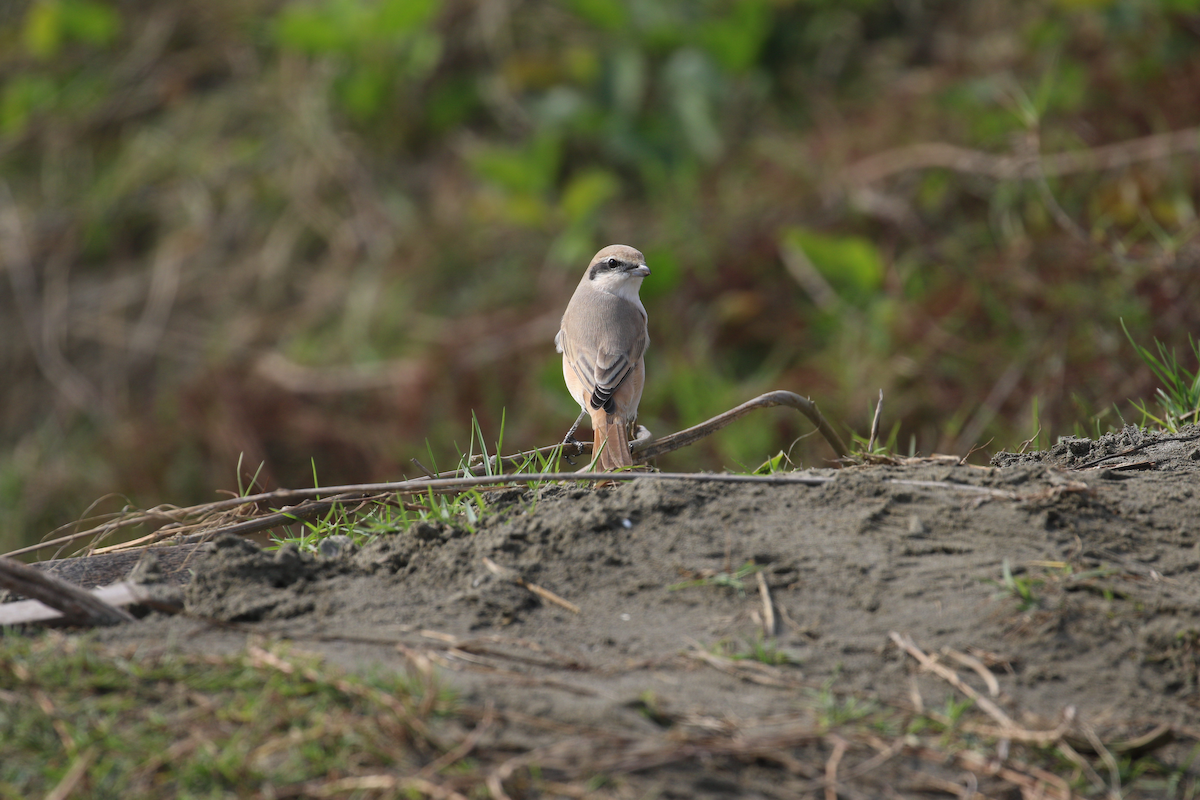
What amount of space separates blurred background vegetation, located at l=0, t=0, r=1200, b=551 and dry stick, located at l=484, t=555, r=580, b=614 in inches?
228

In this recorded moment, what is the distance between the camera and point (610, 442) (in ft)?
16.2

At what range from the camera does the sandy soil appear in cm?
248

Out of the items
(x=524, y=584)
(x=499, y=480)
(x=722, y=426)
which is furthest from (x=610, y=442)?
(x=524, y=584)

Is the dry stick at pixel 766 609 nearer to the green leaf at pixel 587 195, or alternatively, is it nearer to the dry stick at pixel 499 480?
the dry stick at pixel 499 480

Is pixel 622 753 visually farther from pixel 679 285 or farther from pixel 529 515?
pixel 679 285

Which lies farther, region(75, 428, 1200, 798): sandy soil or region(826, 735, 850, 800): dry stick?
region(75, 428, 1200, 798): sandy soil

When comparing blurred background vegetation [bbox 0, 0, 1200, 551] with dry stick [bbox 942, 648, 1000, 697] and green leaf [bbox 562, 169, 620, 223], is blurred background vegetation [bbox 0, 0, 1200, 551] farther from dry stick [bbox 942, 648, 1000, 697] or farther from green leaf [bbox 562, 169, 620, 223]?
dry stick [bbox 942, 648, 1000, 697]

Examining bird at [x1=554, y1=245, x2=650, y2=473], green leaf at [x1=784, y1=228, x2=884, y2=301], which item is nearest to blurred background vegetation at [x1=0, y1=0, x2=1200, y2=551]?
green leaf at [x1=784, y1=228, x2=884, y2=301]

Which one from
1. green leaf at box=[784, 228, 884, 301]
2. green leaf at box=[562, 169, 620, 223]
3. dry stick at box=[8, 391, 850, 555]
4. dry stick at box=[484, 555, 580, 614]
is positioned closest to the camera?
dry stick at box=[484, 555, 580, 614]

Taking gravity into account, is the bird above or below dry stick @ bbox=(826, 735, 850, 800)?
above

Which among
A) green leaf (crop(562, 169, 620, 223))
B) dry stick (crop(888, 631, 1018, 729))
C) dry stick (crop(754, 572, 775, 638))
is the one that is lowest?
dry stick (crop(888, 631, 1018, 729))

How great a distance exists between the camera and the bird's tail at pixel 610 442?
4797 mm

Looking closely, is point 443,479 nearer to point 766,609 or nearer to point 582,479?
point 582,479

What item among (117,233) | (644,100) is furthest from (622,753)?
→ (117,233)
